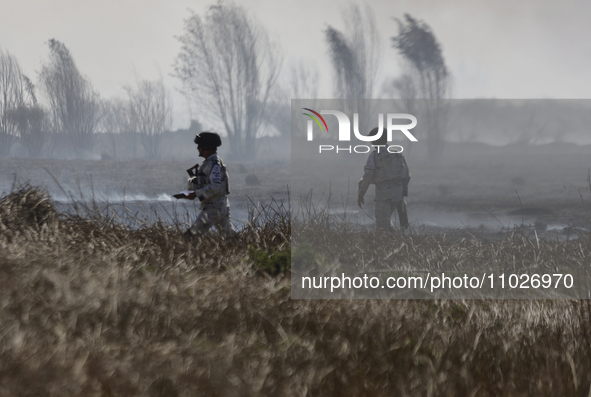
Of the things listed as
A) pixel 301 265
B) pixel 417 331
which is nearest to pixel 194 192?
pixel 301 265

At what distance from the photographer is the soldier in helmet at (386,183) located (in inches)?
245

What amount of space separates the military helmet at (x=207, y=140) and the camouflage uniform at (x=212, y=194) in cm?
11

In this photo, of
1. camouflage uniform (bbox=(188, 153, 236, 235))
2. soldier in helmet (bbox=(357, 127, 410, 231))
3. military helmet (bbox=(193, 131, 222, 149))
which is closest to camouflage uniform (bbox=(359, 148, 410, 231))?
soldier in helmet (bbox=(357, 127, 410, 231))

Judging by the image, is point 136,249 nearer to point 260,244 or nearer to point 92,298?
point 260,244

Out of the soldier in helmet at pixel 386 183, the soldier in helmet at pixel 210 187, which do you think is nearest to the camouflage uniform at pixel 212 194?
the soldier in helmet at pixel 210 187

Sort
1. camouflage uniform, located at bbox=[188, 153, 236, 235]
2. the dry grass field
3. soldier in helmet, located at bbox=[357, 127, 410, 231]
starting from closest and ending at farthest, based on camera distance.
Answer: the dry grass field
camouflage uniform, located at bbox=[188, 153, 236, 235]
soldier in helmet, located at bbox=[357, 127, 410, 231]

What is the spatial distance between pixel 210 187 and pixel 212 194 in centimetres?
10

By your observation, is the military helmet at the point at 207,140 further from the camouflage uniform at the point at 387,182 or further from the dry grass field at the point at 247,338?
the camouflage uniform at the point at 387,182

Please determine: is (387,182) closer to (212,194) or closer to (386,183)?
(386,183)

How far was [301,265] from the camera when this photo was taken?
A: 4.80 meters

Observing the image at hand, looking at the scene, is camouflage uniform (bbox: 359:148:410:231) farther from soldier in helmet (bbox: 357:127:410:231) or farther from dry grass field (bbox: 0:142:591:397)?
dry grass field (bbox: 0:142:591:397)

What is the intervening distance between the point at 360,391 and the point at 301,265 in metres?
2.51

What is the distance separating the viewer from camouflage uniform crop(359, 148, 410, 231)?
20.4ft

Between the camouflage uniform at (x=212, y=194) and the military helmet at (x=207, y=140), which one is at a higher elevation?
the military helmet at (x=207, y=140)
